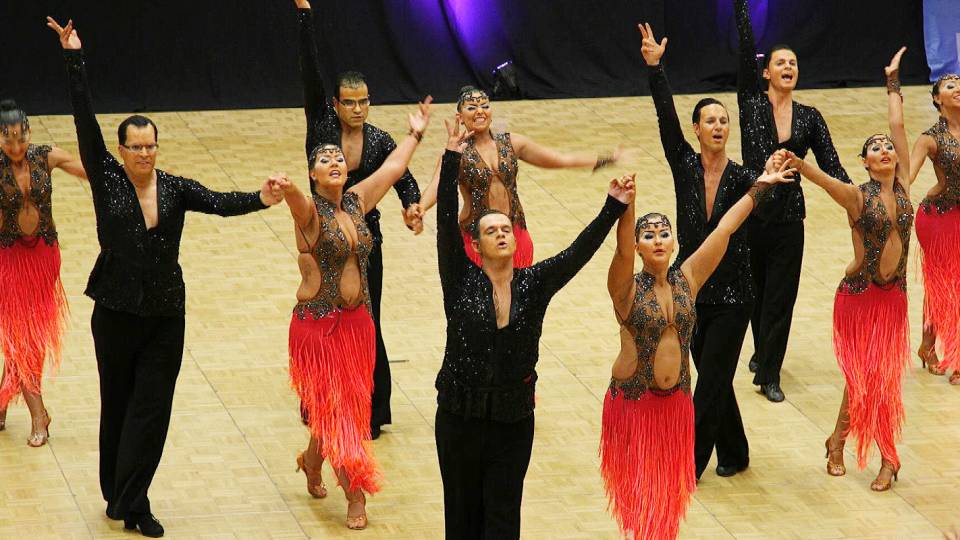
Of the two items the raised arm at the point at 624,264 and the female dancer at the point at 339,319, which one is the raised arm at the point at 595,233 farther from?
the female dancer at the point at 339,319

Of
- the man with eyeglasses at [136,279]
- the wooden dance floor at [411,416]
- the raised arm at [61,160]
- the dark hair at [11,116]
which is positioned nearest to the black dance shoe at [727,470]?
the wooden dance floor at [411,416]

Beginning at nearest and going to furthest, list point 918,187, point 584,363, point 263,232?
point 584,363 → point 263,232 → point 918,187

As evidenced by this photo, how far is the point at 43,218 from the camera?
260 inches

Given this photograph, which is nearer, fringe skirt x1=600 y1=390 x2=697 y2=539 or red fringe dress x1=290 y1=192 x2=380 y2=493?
fringe skirt x1=600 y1=390 x2=697 y2=539

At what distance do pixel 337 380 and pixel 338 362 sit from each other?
0.07 m

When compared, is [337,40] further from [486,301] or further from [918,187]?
[486,301]

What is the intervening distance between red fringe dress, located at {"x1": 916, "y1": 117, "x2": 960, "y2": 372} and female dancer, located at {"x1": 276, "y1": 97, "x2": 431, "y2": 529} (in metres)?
2.73

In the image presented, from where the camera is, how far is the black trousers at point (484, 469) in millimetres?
4996

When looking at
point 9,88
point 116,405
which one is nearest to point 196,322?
point 116,405

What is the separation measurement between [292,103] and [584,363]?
5.46 meters

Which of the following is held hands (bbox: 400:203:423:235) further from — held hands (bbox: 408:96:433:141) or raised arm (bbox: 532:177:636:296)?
raised arm (bbox: 532:177:636:296)

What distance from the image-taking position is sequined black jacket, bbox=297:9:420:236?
6.58 metres

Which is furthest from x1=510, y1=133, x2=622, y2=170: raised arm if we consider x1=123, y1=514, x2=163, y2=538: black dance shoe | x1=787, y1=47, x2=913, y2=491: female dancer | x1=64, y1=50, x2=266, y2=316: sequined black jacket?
x1=123, y1=514, x2=163, y2=538: black dance shoe

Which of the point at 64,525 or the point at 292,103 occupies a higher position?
the point at 292,103
